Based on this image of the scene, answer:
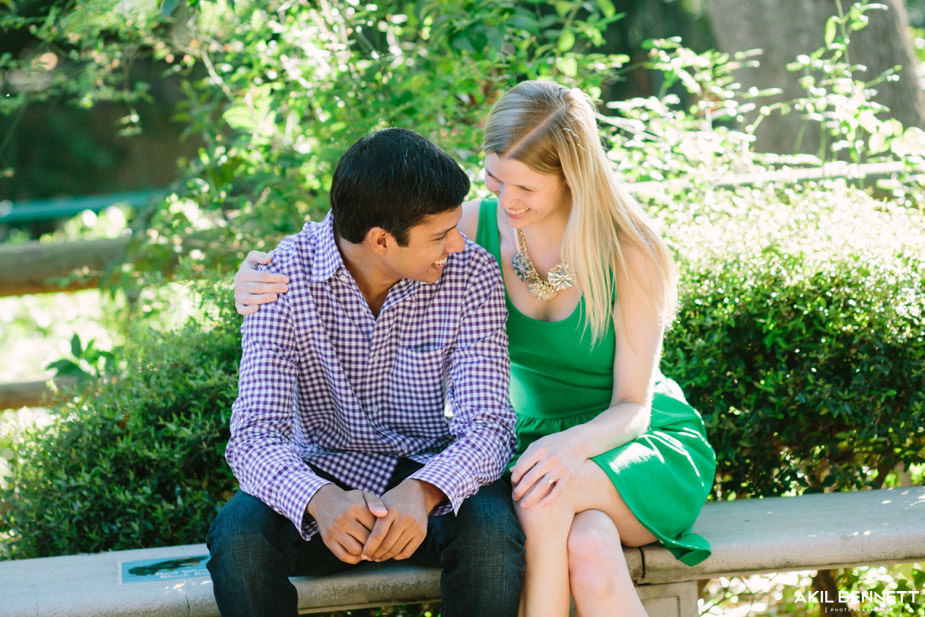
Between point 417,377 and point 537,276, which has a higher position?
point 537,276

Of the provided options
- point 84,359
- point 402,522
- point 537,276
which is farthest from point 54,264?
point 402,522

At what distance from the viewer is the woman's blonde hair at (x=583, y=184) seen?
2434 millimetres

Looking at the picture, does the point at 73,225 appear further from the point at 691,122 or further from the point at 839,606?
the point at 839,606

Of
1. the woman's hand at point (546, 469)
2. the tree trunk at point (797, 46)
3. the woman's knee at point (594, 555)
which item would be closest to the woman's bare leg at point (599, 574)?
the woman's knee at point (594, 555)

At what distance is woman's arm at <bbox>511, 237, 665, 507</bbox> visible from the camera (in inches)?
92.2

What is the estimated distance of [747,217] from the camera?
3.38m

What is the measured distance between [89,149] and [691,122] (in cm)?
1082

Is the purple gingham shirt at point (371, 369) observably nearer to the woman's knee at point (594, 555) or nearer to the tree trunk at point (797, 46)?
the woman's knee at point (594, 555)

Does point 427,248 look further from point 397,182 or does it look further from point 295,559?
point 295,559

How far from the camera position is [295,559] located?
224 centimetres

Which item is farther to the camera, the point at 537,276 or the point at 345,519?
the point at 537,276

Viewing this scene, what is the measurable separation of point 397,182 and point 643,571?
1067 mm

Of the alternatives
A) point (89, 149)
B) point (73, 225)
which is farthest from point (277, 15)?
point (89, 149)

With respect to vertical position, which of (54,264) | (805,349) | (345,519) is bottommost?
(54,264)
